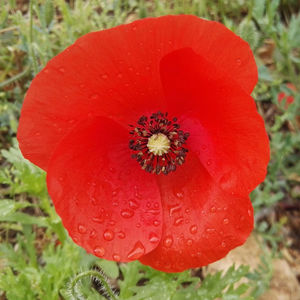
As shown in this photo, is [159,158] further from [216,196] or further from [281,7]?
[281,7]

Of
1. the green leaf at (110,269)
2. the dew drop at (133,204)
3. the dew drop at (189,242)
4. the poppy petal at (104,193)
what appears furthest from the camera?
the green leaf at (110,269)

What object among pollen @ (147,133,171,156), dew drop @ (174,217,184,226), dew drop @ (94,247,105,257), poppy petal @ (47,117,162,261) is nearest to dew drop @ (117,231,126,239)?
poppy petal @ (47,117,162,261)

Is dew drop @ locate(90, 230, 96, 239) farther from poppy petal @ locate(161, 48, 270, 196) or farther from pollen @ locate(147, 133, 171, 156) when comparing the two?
poppy petal @ locate(161, 48, 270, 196)

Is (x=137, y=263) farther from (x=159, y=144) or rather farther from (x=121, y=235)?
(x=159, y=144)

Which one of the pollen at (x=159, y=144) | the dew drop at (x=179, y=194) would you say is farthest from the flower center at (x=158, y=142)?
the dew drop at (x=179, y=194)

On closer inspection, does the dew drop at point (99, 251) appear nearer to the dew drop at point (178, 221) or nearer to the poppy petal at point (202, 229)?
the poppy petal at point (202, 229)

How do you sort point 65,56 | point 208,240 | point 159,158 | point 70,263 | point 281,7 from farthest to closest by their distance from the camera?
point 281,7 → point 70,263 → point 159,158 → point 208,240 → point 65,56

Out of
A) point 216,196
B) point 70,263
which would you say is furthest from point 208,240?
point 70,263
